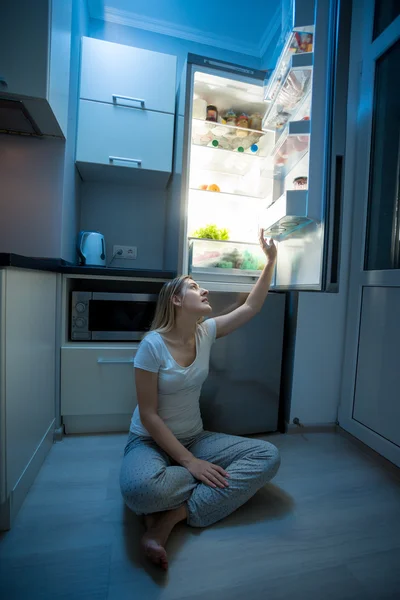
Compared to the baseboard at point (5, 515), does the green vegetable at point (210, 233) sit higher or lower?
higher

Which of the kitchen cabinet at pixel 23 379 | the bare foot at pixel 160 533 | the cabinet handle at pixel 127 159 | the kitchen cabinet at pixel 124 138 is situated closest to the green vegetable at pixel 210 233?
the kitchen cabinet at pixel 124 138

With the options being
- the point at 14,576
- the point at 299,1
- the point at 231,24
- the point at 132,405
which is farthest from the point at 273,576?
the point at 231,24

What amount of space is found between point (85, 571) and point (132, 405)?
0.74 meters

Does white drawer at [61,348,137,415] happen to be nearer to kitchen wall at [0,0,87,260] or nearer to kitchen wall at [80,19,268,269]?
kitchen wall at [0,0,87,260]

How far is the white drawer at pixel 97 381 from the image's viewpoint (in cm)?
140

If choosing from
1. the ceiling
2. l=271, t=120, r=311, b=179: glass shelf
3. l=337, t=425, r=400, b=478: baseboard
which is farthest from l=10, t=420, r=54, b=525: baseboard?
the ceiling

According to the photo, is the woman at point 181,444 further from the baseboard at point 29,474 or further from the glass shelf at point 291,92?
the glass shelf at point 291,92

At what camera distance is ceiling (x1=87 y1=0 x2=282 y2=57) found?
189 centimetres

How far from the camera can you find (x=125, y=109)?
166 cm

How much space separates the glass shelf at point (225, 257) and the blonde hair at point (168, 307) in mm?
571

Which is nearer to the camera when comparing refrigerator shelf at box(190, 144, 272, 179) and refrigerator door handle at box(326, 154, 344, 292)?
refrigerator door handle at box(326, 154, 344, 292)

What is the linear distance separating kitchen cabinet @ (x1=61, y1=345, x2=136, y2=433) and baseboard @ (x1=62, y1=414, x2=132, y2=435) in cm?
2

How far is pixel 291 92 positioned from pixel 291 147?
23 cm

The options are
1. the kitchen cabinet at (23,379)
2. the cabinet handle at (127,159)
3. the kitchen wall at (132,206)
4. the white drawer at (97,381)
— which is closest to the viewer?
the kitchen cabinet at (23,379)
